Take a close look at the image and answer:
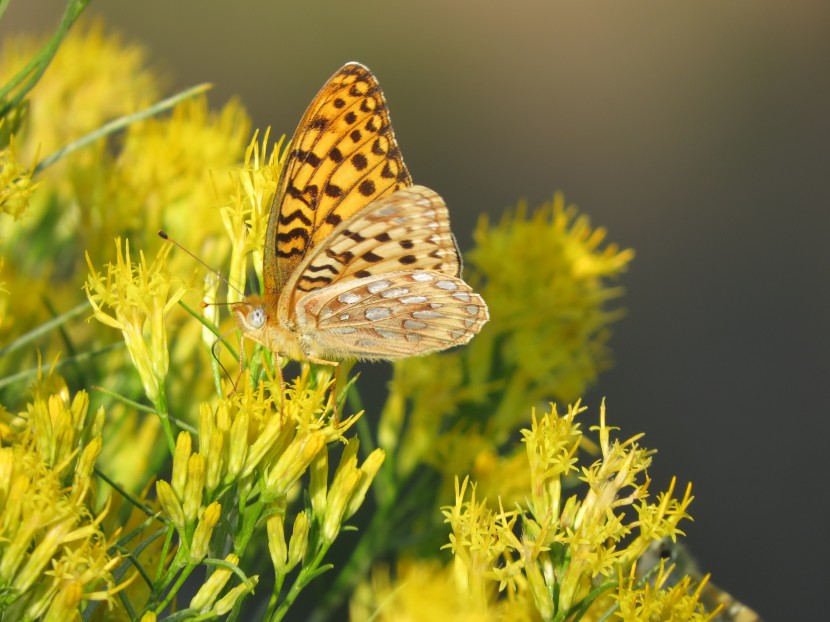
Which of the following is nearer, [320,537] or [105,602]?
[105,602]

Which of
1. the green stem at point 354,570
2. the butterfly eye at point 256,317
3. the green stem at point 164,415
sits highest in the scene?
the butterfly eye at point 256,317

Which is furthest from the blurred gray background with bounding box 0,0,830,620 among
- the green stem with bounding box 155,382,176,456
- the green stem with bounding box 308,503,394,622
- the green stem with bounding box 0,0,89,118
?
the green stem with bounding box 0,0,89,118

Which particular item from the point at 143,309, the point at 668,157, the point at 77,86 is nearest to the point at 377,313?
the point at 143,309

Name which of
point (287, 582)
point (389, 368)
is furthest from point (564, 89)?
point (287, 582)

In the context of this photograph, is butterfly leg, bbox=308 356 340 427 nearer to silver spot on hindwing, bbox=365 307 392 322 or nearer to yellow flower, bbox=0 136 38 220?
silver spot on hindwing, bbox=365 307 392 322

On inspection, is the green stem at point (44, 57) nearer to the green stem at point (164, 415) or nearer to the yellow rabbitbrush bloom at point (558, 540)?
the green stem at point (164, 415)

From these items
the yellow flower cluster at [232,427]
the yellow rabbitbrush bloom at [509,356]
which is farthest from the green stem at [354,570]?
the yellow rabbitbrush bloom at [509,356]

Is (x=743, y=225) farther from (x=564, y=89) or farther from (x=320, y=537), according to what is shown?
(x=320, y=537)
